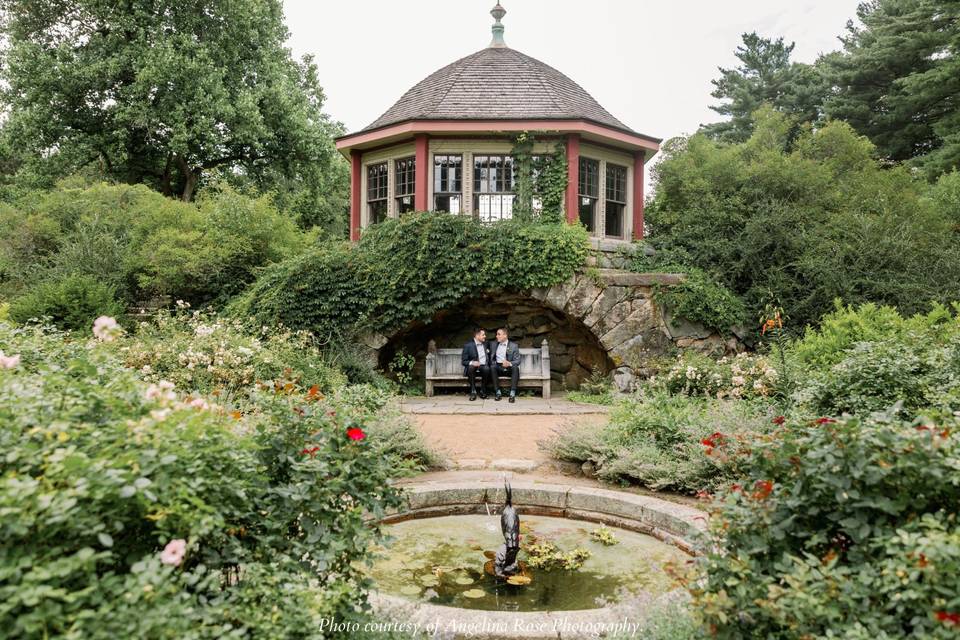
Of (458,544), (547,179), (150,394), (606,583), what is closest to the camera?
(150,394)

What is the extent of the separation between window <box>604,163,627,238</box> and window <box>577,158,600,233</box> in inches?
15.2

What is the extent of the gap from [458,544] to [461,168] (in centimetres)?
1002

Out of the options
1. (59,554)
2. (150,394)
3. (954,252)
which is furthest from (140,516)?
(954,252)

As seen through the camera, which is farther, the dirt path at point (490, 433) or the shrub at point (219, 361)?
the shrub at point (219, 361)

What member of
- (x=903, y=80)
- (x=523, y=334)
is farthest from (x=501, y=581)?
(x=903, y=80)

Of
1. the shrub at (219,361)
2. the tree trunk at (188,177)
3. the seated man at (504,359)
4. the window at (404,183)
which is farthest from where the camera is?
the tree trunk at (188,177)

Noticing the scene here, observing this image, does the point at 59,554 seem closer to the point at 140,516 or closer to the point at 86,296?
the point at 140,516

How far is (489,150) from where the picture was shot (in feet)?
42.0

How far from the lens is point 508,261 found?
10852 millimetres

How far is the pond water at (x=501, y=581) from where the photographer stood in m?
3.30

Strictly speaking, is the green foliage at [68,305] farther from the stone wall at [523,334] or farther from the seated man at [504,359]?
the seated man at [504,359]

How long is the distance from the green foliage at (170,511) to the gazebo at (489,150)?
33.9 feet

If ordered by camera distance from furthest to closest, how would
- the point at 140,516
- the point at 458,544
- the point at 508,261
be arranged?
the point at 508,261 → the point at 458,544 → the point at 140,516

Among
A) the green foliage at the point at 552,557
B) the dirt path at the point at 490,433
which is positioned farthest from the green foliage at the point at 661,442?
the green foliage at the point at 552,557
